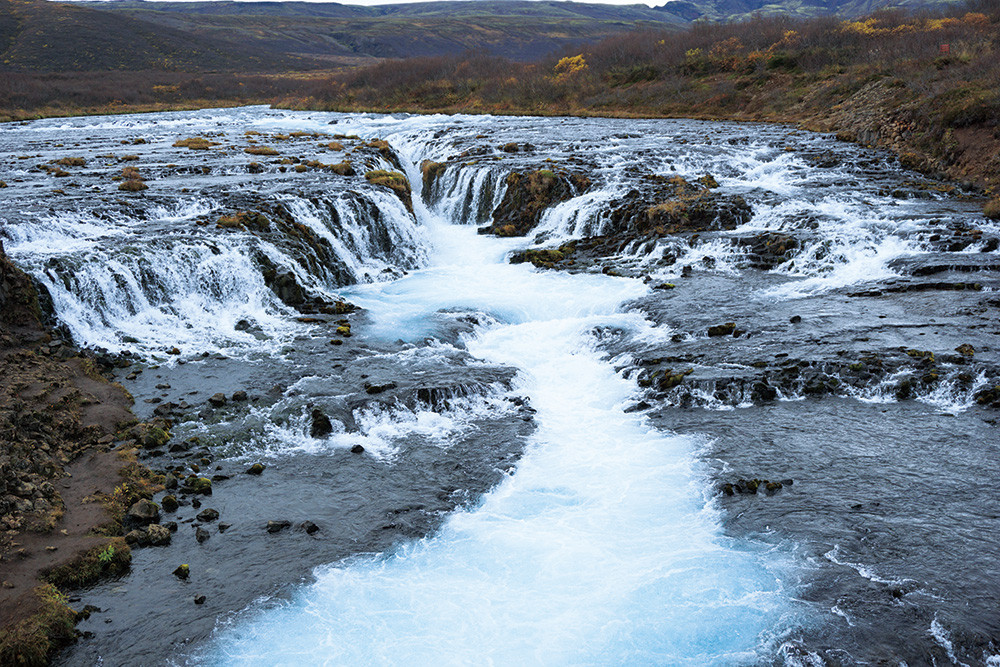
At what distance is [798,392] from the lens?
46.3 feet

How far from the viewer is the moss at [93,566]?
9.14 meters

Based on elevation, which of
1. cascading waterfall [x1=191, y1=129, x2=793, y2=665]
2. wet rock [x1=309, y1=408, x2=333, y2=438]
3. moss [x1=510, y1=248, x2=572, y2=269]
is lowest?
cascading waterfall [x1=191, y1=129, x2=793, y2=665]

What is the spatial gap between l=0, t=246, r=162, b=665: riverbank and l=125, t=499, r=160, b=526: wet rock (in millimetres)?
145

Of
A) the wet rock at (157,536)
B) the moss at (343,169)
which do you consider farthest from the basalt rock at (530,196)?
the wet rock at (157,536)

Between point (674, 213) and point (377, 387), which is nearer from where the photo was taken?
point (377, 387)

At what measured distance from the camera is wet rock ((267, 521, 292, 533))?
34.6 ft

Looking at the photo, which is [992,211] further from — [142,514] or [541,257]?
[142,514]

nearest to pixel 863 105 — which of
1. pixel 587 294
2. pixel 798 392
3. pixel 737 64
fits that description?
pixel 737 64

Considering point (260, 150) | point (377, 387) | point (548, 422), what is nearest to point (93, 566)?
point (377, 387)

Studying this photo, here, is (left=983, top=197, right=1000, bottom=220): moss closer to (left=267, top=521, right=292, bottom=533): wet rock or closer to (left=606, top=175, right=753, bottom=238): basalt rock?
(left=606, top=175, right=753, bottom=238): basalt rock

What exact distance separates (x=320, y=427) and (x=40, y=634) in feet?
19.2

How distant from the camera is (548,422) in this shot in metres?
14.3

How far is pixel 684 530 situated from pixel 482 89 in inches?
2501

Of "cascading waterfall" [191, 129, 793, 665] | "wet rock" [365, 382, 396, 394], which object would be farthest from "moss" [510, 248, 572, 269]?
"wet rock" [365, 382, 396, 394]
